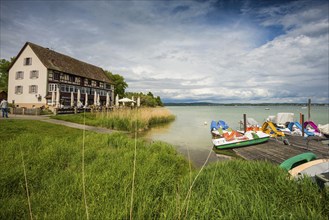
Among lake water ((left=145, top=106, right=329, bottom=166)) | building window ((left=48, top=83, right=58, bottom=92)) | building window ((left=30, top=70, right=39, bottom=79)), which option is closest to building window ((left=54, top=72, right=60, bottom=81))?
building window ((left=48, top=83, right=58, bottom=92))

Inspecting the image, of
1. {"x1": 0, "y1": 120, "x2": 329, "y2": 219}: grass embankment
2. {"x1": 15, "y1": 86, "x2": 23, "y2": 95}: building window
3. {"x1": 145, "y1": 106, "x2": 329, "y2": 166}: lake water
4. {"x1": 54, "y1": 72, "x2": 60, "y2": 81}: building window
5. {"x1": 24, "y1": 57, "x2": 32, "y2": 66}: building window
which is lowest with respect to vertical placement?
{"x1": 145, "y1": 106, "x2": 329, "y2": 166}: lake water

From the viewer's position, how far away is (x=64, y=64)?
34.5 meters

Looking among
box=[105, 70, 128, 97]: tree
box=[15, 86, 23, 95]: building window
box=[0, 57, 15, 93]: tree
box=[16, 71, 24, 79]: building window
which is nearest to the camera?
box=[15, 86, 23, 95]: building window

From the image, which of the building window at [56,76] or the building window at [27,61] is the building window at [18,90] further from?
the building window at [56,76]

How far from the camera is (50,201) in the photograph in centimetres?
279

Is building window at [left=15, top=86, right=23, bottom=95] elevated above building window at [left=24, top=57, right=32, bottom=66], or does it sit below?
below

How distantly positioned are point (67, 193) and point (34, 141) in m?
4.77

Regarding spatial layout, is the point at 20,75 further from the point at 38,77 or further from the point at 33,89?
the point at 38,77

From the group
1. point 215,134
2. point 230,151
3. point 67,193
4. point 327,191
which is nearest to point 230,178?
point 327,191

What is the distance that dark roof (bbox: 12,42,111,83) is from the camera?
3027cm

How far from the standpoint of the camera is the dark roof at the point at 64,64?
1192 inches

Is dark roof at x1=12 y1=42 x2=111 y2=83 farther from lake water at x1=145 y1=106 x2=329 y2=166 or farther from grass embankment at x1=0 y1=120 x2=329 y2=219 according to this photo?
grass embankment at x1=0 y1=120 x2=329 y2=219

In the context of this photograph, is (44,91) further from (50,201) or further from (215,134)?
(50,201)

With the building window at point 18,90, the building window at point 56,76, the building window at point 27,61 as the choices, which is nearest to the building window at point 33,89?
the building window at point 18,90
